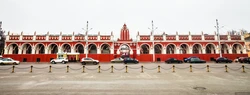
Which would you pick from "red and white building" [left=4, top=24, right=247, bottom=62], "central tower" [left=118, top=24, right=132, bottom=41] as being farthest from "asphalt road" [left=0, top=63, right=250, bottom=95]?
"central tower" [left=118, top=24, right=132, bottom=41]

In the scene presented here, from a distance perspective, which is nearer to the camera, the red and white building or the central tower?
the red and white building

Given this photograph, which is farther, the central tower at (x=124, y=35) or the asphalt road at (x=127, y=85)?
the central tower at (x=124, y=35)

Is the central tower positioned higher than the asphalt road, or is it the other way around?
the central tower

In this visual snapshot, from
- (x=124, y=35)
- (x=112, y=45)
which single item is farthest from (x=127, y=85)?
(x=124, y=35)

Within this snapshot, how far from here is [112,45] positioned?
33.3m

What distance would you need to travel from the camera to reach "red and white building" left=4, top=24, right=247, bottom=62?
32.2 m

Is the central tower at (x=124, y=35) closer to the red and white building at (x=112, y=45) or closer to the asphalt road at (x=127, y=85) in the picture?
the red and white building at (x=112, y=45)

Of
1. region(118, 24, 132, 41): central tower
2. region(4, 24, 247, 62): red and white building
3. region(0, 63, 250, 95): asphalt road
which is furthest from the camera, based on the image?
region(118, 24, 132, 41): central tower

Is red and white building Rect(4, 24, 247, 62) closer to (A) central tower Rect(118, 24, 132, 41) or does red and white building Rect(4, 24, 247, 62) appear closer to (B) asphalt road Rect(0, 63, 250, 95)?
(A) central tower Rect(118, 24, 132, 41)

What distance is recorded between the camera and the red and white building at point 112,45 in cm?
3222

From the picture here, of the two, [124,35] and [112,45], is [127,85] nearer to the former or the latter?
[112,45]

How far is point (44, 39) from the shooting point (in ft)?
109

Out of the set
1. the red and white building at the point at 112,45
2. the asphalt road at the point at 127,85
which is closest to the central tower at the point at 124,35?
the red and white building at the point at 112,45

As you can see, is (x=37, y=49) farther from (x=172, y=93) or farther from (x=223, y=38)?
(x=223, y=38)
